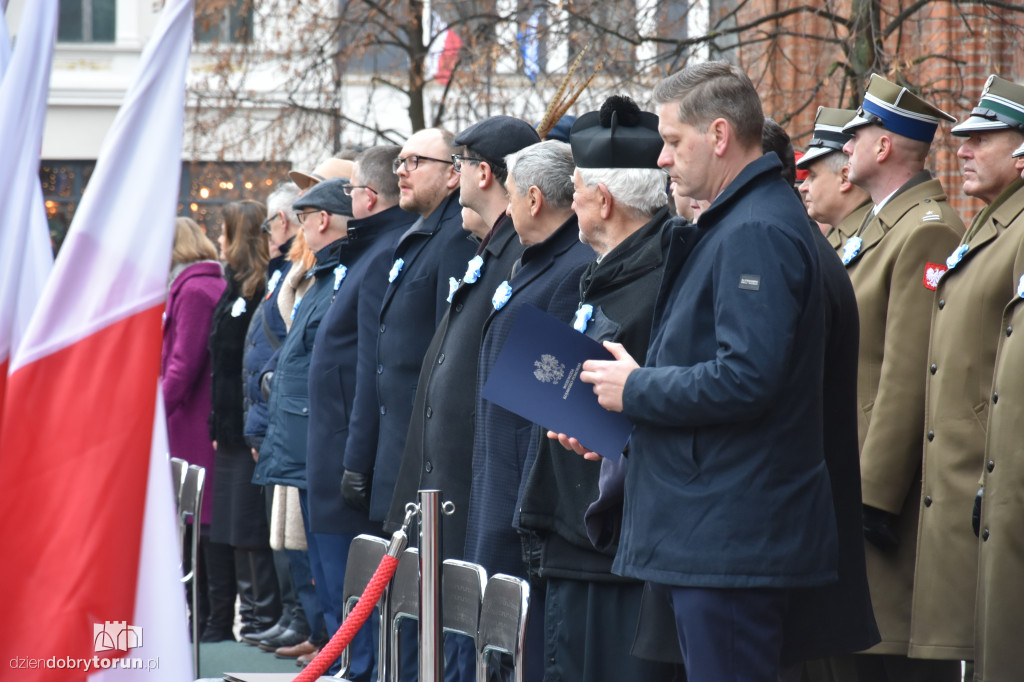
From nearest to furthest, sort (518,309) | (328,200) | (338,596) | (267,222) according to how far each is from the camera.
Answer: (518,309)
(338,596)
(328,200)
(267,222)

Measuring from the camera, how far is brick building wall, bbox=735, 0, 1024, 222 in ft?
26.8

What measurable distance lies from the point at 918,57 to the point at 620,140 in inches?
205

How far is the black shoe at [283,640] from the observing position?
746 cm

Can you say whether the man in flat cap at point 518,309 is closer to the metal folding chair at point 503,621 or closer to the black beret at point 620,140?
the black beret at point 620,140

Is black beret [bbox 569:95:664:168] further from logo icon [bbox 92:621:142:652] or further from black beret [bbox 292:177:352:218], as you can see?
black beret [bbox 292:177:352:218]

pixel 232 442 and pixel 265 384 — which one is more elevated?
pixel 265 384

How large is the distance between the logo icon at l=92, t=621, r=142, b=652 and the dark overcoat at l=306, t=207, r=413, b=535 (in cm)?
387

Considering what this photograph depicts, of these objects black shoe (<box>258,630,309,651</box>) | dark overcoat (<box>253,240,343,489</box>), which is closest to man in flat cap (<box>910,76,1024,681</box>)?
dark overcoat (<box>253,240,343,489</box>)

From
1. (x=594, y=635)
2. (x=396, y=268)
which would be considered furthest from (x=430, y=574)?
(x=396, y=268)

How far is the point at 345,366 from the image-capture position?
5.98 m

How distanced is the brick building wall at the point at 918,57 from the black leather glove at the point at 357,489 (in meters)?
3.86

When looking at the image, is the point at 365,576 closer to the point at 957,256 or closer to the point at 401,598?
the point at 401,598

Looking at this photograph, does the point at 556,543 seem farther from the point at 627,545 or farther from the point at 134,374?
the point at 134,374

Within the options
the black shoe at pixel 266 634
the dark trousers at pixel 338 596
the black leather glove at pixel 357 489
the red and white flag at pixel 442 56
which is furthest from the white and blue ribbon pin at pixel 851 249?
the red and white flag at pixel 442 56
